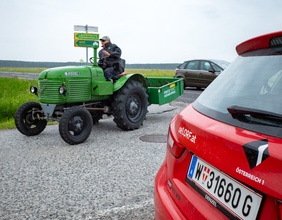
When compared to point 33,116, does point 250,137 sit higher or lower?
higher

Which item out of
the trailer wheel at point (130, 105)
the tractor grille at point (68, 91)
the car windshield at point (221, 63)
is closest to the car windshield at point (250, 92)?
the tractor grille at point (68, 91)

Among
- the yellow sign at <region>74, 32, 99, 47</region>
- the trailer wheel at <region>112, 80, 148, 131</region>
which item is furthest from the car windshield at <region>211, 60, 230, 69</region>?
the trailer wheel at <region>112, 80, 148, 131</region>

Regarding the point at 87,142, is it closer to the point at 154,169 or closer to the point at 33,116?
the point at 33,116

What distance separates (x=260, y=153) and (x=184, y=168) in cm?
61

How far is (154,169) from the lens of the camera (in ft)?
13.9

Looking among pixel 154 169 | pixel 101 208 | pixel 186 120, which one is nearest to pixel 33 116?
pixel 154 169

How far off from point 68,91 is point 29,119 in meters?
1.09

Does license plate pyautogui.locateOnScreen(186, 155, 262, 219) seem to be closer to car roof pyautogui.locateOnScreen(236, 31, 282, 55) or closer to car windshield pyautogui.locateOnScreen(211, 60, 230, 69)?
car roof pyautogui.locateOnScreen(236, 31, 282, 55)

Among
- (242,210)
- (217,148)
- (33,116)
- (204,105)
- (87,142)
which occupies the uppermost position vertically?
(204,105)

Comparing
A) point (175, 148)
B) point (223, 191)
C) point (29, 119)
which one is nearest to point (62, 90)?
point (29, 119)

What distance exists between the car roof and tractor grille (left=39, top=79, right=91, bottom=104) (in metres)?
4.52

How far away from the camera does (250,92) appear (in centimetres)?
159

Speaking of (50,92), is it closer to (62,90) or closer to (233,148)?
(62,90)

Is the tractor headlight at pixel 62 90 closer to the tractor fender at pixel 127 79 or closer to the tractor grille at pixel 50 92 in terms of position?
the tractor grille at pixel 50 92
